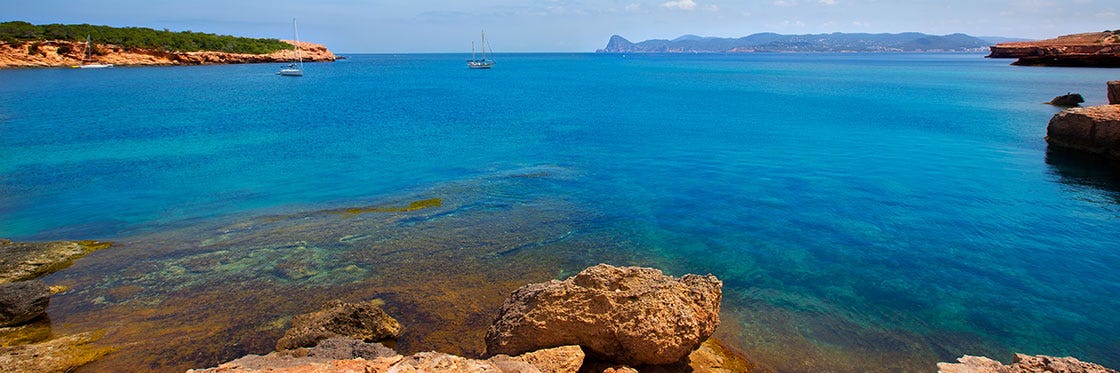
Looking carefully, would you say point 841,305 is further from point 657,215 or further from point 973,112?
point 973,112

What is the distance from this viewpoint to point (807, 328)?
42.1 feet

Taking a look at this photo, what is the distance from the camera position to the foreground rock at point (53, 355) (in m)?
10.5

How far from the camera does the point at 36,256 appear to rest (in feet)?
52.1

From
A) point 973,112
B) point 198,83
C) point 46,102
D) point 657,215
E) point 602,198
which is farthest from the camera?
point 198,83

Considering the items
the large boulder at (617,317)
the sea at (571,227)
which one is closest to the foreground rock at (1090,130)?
the sea at (571,227)

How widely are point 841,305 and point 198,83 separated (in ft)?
285

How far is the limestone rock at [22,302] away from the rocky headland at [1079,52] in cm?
13113

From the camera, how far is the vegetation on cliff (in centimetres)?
10619

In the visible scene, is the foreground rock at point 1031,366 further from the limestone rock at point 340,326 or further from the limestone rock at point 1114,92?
the limestone rock at point 1114,92

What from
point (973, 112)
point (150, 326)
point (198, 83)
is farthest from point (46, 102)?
point (973, 112)

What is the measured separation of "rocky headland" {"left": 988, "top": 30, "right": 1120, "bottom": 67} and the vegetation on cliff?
17109 cm

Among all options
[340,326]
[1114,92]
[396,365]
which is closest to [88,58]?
[340,326]

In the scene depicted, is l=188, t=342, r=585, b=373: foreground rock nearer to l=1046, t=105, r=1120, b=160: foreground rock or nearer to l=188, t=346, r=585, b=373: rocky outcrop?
l=188, t=346, r=585, b=373: rocky outcrop

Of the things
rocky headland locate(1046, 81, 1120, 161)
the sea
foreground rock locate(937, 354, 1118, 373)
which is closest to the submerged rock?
the sea
